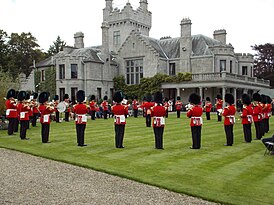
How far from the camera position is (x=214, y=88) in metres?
38.8

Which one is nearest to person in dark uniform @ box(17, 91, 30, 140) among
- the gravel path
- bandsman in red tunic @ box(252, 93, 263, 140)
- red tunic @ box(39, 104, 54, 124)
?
red tunic @ box(39, 104, 54, 124)

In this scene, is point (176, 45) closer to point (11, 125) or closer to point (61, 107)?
point (61, 107)

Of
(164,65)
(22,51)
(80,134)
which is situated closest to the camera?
(80,134)

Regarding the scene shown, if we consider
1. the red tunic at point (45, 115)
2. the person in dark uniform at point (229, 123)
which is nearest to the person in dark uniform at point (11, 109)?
the red tunic at point (45, 115)

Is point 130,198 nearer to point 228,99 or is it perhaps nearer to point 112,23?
point 228,99

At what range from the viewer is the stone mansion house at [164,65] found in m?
38.8

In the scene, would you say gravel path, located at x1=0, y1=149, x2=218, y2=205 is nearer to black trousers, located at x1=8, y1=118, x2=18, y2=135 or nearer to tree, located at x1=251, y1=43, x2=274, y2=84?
black trousers, located at x1=8, y1=118, x2=18, y2=135

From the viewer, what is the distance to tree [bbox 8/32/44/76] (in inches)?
2119

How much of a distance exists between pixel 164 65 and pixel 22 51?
84.6 ft

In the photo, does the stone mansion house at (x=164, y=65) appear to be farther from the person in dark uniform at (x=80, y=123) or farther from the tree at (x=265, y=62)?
the person in dark uniform at (x=80, y=123)

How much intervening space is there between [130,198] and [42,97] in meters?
9.45

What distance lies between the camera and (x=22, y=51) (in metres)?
55.6

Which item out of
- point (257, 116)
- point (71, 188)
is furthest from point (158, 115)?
point (71, 188)

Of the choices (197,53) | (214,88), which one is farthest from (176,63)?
(214,88)
